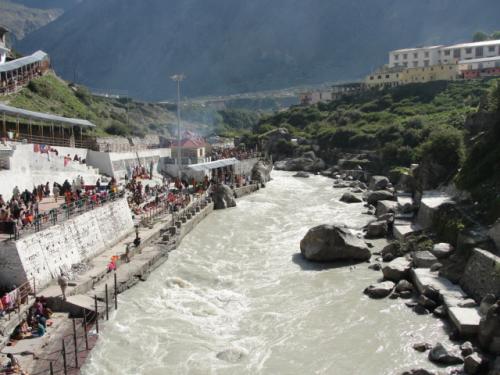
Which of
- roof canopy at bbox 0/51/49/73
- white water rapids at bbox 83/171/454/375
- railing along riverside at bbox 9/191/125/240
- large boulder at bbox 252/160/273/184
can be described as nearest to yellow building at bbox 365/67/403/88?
large boulder at bbox 252/160/273/184

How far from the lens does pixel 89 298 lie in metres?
20.9

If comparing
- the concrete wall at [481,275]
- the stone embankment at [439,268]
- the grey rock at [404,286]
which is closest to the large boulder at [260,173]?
the stone embankment at [439,268]

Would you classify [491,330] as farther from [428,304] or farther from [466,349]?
[428,304]

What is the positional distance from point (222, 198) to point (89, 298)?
24309 millimetres

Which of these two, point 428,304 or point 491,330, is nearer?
point 491,330

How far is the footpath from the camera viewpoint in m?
16.7

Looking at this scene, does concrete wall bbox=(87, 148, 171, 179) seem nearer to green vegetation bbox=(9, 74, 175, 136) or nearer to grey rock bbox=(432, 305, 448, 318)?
green vegetation bbox=(9, 74, 175, 136)

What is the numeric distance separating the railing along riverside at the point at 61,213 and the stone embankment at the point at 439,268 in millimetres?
11414

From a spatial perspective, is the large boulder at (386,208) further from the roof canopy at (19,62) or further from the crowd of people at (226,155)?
the roof canopy at (19,62)

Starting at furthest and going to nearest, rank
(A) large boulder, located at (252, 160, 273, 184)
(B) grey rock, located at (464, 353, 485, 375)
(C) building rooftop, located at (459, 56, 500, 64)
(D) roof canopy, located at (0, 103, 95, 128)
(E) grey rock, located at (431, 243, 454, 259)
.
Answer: (C) building rooftop, located at (459, 56, 500, 64) < (A) large boulder, located at (252, 160, 273, 184) < (D) roof canopy, located at (0, 103, 95, 128) < (E) grey rock, located at (431, 243, 454, 259) < (B) grey rock, located at (464, 353, 485, 375)

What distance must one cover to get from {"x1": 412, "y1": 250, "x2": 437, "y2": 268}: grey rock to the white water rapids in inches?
92.3

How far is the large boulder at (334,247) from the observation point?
2822 cm

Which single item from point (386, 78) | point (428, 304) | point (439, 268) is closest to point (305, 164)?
point (386, 78)

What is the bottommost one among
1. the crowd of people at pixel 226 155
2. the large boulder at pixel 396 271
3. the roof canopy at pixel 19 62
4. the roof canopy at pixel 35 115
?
the large boulder at pixel 396 271
